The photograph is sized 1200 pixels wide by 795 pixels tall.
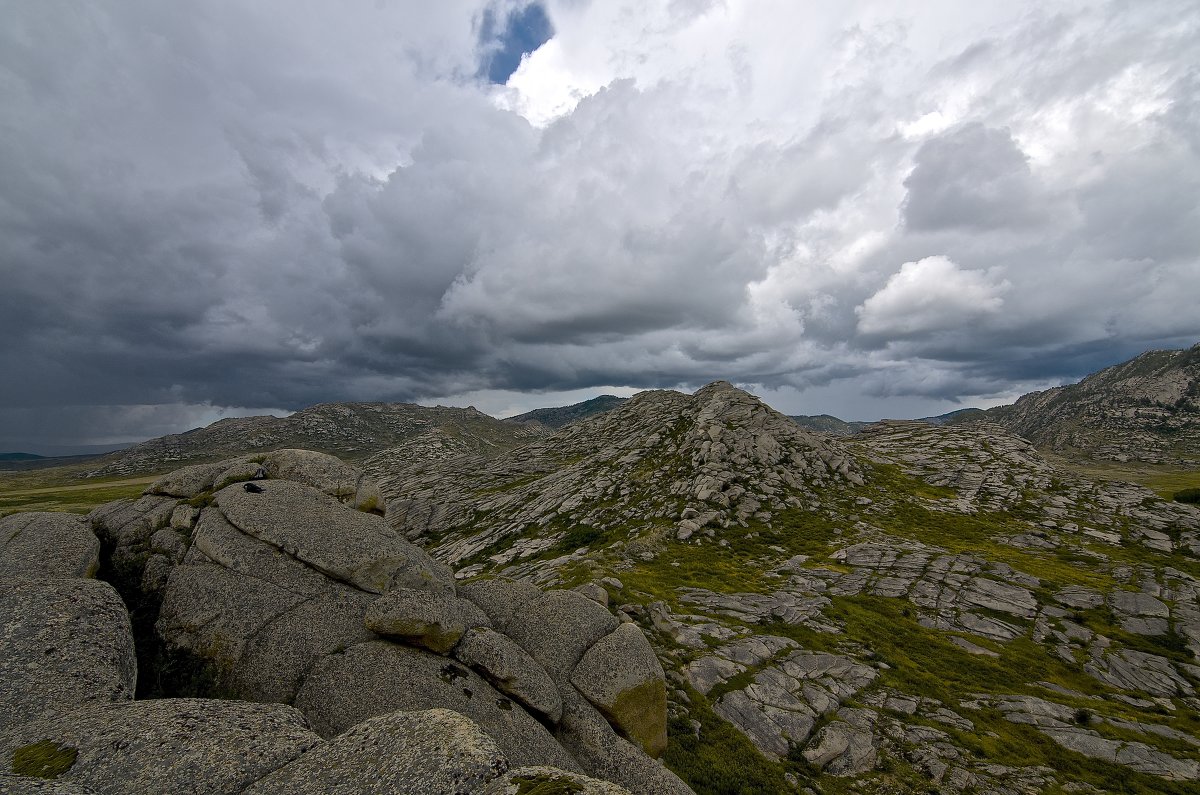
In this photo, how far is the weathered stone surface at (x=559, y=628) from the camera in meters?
28.3

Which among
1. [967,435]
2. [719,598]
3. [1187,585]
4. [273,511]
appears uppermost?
[273,511]

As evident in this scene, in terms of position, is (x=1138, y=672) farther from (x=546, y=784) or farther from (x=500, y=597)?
(x=546, y=784)

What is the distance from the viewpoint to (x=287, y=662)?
2272 cm

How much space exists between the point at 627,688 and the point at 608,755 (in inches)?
141

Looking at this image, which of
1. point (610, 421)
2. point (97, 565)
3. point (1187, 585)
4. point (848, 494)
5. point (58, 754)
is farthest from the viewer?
point (610, 421)

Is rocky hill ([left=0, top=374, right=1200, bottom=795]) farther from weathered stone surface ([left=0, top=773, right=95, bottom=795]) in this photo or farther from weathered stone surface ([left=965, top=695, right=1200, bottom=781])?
weathered stone surface ([left=0, top=773, right=95, bottom=795])

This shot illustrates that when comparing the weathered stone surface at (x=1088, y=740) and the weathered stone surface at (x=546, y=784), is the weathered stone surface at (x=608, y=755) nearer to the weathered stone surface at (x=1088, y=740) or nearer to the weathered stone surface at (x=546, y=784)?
the weathered stone surface at (x=546, y=784)

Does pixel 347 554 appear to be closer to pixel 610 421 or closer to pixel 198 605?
pixel 198 605

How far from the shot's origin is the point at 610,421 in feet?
612

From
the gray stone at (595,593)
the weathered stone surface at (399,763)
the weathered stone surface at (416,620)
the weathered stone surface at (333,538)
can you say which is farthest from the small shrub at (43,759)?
the gray stone at (595,593)

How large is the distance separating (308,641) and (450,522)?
351 ft

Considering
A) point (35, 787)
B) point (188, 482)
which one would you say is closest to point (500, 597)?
point (35, 787)

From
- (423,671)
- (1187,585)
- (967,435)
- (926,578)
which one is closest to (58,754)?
(423,671)

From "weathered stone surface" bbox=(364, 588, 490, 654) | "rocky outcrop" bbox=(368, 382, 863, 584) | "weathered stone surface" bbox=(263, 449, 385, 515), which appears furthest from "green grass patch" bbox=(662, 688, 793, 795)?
"rocky outcrop" bbox=(368, 382, 863, 584)
